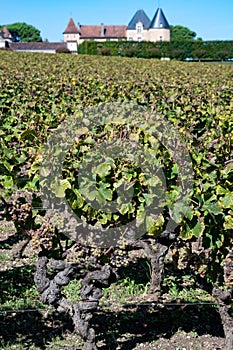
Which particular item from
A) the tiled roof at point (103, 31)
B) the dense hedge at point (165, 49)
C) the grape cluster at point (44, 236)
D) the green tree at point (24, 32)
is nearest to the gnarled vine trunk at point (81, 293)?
the grape cluster at point (44, 236)

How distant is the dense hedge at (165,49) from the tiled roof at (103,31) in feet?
132

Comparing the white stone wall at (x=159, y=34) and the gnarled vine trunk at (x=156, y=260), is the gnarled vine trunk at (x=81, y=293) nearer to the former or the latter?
the gnarled vine trunk at (x=156, y=260)

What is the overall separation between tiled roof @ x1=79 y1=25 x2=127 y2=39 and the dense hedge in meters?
40.3

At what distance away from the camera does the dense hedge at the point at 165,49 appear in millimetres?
54656

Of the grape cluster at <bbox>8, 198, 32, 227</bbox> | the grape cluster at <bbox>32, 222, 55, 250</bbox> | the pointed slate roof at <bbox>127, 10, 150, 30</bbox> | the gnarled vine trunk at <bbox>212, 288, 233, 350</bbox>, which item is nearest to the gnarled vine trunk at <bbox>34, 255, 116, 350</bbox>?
the grape cluster at <bbox>32, 222, 55, 250</bbox>

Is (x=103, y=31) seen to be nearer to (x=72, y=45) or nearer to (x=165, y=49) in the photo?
(x=72, y=45)

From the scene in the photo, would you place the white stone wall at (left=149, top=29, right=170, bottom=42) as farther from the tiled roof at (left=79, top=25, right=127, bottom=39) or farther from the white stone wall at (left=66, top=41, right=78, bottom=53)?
the white stone wall at (left=66, top=41, right=78, bottom=53)

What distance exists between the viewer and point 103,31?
96312 mm

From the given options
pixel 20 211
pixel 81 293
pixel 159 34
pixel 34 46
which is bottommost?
pixel 81 293

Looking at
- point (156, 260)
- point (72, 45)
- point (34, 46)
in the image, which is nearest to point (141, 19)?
point (72, 45)

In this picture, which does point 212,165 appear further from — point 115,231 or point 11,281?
point 11,281

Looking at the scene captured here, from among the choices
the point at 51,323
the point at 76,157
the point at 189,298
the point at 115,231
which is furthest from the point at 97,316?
the point at 76,157

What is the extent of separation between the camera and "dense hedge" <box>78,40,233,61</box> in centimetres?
5466

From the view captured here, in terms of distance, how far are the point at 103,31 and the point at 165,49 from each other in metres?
42.8
